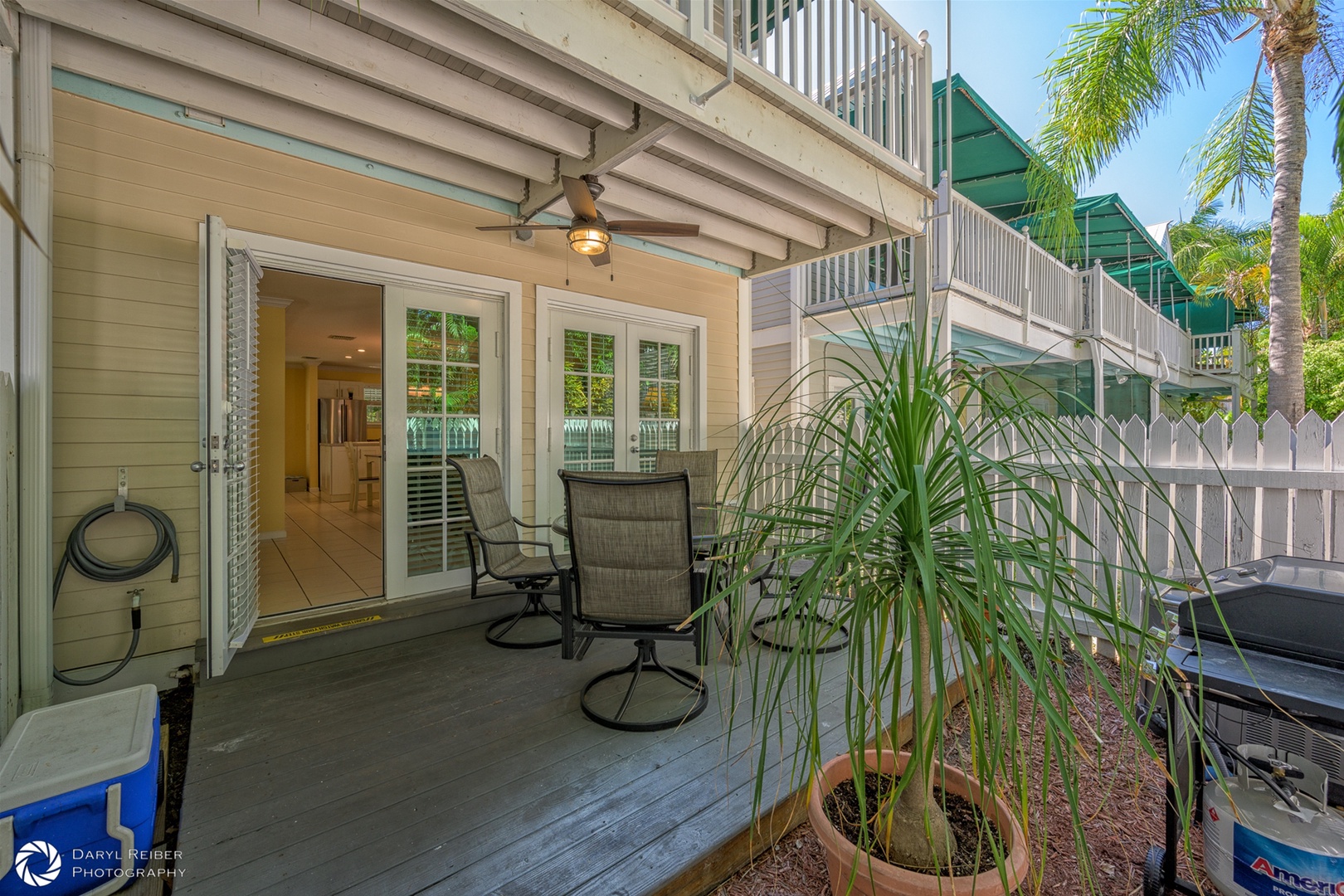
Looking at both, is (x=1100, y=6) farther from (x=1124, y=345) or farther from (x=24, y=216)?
(x=24, y=216)

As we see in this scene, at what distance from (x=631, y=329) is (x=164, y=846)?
148 inches

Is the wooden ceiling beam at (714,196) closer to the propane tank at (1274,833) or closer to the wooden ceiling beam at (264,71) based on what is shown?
the wooden ceiling beam at (264,71)

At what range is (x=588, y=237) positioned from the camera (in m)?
3.02

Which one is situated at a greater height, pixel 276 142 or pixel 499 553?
pixel 276 142

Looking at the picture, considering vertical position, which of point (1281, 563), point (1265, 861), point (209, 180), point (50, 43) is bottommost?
point (1265, 861)

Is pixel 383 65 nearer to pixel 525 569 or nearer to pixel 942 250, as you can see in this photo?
pixel 525 569

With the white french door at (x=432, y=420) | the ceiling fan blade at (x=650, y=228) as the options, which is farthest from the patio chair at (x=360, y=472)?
the ceiling fan blade at (x=650, y=228)

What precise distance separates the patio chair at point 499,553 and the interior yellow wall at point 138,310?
126 cm

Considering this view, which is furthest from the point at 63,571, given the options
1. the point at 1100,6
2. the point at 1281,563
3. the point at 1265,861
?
the point at 1100,6

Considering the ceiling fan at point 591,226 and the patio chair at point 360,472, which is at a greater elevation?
the ceiling fan at point 591,226

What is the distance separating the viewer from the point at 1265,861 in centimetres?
117

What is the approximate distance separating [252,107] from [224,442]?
1643 millimetres

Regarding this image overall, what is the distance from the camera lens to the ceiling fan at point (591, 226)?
9.31 ft

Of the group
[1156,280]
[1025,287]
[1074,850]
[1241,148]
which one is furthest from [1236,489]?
[1156,280]
